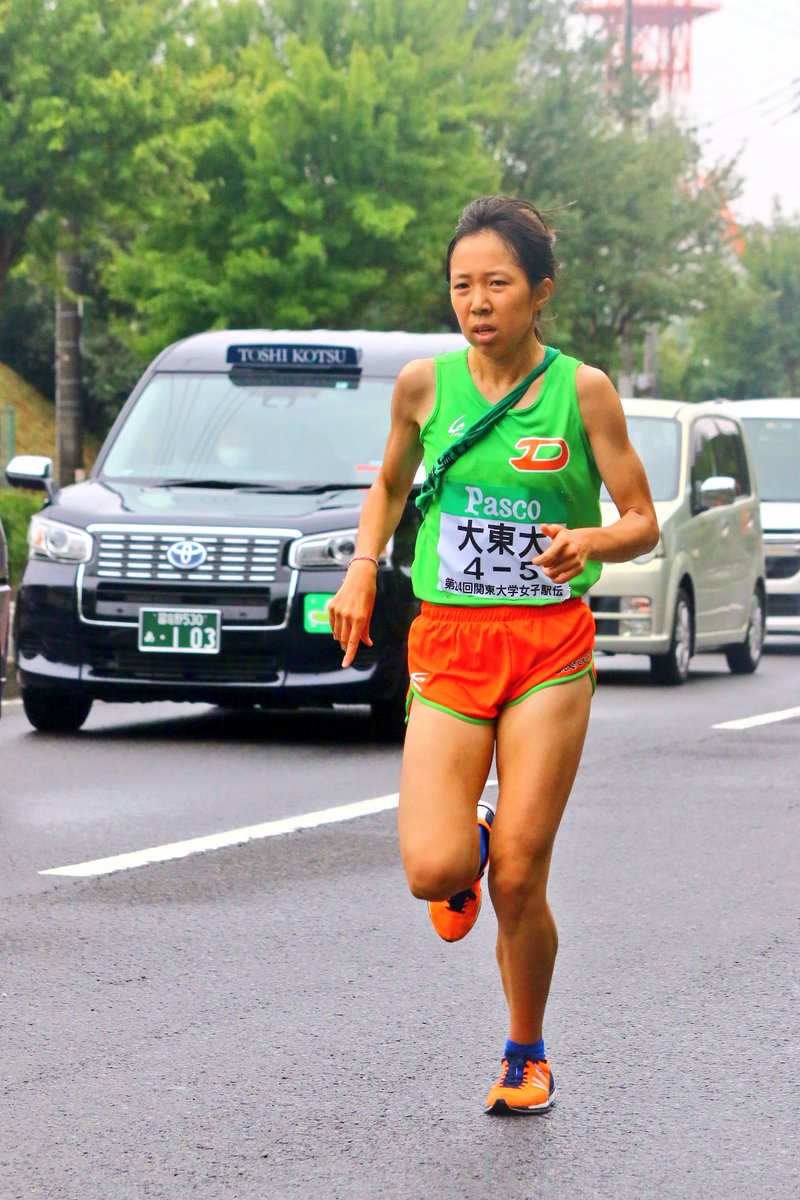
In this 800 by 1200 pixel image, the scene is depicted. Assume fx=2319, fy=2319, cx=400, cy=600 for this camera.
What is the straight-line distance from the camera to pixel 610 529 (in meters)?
4.35

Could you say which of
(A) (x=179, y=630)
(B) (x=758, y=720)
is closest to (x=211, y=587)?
(A) (x=179, y=630)

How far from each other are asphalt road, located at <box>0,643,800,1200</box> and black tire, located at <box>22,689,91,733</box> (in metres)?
1.23

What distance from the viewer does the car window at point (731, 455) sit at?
55.3 feet

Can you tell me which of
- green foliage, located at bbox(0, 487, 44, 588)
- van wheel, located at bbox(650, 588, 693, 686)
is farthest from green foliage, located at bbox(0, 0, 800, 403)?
green foliage, located at bbox(0, 487, 44, 588)

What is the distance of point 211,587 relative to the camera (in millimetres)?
10609

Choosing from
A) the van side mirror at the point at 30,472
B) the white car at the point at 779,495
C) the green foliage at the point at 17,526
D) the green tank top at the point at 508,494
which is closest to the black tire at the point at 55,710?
the van side mirror at the point at 30,472

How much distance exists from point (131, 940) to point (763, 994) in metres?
1.72

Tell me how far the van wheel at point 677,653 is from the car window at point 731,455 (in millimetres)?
1423

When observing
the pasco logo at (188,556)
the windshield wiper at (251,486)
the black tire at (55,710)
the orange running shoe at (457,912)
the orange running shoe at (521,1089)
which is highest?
the windshield wiper at (251,486)

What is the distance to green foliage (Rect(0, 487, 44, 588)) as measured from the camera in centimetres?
1980

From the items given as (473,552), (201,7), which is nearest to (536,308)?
(473,552)

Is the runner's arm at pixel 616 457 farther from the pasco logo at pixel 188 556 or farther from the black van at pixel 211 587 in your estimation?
the pasco logo at pixel 188 556

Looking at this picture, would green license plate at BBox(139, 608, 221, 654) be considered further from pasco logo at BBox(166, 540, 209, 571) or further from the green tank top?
the green tank top

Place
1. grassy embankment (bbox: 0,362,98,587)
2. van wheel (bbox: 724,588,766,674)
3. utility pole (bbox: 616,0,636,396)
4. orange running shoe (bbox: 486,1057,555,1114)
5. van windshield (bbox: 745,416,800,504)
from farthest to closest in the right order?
utility pole (bbox: 616,0,636,396), grassy embankment (bbox: 0,362,98,587), van windshield (bbox: 745,416,800,504), van wheel (bbox: 724,588,766,674), orange running shoe (bbox: 486,1057,555,1114)
